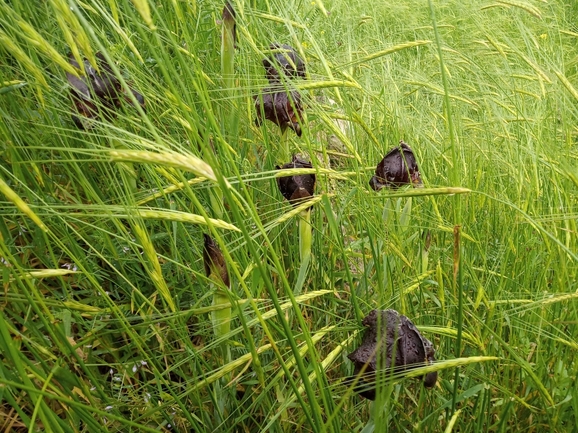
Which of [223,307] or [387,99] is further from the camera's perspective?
[387,99]

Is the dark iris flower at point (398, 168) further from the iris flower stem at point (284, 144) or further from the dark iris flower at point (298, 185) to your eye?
the iris flower stem at point (284, 144)

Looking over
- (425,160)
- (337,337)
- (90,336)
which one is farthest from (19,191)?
(425,160)

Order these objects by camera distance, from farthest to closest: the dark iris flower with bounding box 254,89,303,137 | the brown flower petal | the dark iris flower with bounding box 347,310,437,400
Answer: the dark iris flower with bounding box 254,89,303,137 < the brown flower petal < the dark iris flower with bounding box 347,310,437,400

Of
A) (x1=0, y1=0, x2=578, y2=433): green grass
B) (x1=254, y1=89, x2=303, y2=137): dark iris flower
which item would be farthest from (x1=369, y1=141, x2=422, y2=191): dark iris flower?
(x1=254, y1=89, x2=303, y2=137): dark iris flower

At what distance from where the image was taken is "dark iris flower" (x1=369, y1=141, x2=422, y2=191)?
2.72ft

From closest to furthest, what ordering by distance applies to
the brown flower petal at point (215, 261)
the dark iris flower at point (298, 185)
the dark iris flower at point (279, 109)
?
the brown flower petal at point (215, 261) < the dark iris flower at point (298, 185) < the dark iris flower at point (279, 109)

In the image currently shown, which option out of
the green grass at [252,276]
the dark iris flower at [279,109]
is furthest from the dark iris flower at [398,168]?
the dark iris flower at [279,109]

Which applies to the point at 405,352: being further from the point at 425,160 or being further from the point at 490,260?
the point at 425,160

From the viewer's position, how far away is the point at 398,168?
836mm

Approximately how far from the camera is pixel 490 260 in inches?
43.6

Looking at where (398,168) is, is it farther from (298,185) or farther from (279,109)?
(279,109)

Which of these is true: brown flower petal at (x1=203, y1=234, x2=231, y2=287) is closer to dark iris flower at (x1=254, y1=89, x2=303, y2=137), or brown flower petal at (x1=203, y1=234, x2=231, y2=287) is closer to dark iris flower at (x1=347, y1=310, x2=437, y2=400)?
dark iris flower at (x1=347, y1=310, x2=437, y2=400)

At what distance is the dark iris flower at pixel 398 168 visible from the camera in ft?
2.72

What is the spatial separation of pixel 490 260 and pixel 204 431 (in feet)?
2.15
